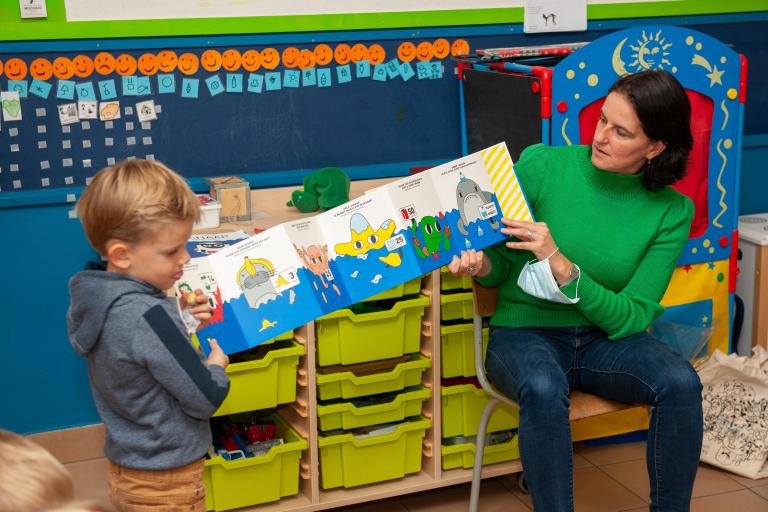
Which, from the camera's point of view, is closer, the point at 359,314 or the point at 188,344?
the point at 188,344

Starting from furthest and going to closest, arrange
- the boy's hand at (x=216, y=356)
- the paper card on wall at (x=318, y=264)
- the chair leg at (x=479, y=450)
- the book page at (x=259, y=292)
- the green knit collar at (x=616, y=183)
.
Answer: the chair leg at (x=479, y=450), the green knit collar at (x=616, y=183), the paper card on wall at (x=318, y=264), the book page at (x=259, y=292), the boy's hand at (x=216, y=356)

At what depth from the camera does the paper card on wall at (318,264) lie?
2.16 metres

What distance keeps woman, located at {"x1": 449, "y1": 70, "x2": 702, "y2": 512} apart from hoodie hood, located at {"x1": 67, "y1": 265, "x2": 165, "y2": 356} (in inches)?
34.2

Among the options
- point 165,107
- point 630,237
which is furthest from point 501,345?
point 165,107

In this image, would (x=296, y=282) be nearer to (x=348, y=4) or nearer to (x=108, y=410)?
(x=108, y=410)

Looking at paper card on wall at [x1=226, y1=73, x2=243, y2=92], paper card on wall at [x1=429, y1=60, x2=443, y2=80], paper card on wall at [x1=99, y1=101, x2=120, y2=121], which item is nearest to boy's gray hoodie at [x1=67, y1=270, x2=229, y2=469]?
paper card on wall at [x1=99, y1=101, x2=120, y2=121]

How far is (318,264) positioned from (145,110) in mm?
971

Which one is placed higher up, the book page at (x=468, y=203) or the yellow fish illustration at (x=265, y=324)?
the book page at (x=468, y=203)

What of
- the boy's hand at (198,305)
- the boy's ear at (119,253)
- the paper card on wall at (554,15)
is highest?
the paper card on wall at (554,15)

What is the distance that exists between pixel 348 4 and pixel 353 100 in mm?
296

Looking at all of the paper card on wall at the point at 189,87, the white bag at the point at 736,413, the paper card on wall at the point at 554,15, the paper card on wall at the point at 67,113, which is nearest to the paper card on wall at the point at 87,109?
the paper card on wall at the point at 67,113

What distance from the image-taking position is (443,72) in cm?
317

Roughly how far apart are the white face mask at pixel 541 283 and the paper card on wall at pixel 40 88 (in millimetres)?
1457

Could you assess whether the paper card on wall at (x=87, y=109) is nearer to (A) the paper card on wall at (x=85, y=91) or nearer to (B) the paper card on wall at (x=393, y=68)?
(A) the paper card on wall at (x=85, y=91)
